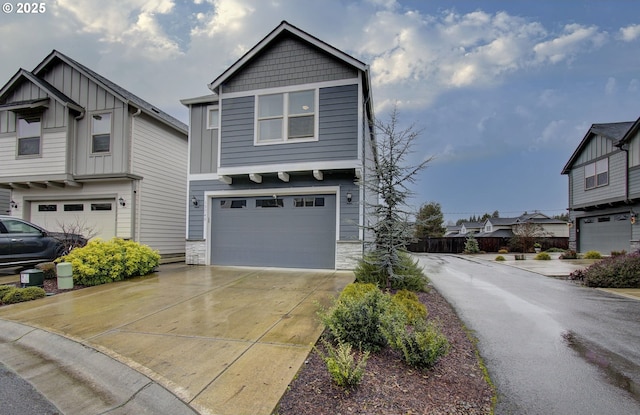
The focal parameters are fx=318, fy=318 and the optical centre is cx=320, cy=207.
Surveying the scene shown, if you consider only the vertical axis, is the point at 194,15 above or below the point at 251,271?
above

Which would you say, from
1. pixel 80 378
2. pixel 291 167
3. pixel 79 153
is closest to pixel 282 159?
pixel 291 167

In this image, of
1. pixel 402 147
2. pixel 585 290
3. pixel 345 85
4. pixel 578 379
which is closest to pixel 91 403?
pixel 578 379

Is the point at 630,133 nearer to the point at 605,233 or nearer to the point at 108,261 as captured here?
the point at 605,233

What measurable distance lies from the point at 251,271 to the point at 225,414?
7330 mm

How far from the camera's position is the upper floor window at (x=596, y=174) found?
1817 centimetres

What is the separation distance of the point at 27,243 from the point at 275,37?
30.6 ft

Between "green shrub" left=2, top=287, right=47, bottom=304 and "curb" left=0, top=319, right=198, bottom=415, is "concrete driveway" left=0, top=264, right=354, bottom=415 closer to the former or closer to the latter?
"curb" left=0, top=319, right=198, bottom=415

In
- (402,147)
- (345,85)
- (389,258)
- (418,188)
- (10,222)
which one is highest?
(345,85)

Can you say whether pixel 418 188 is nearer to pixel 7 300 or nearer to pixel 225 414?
pixel 225 414

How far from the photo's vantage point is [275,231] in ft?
34.3

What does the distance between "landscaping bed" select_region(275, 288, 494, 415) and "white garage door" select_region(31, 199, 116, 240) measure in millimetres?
11368

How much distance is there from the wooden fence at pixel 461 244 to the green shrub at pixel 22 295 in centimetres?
2618

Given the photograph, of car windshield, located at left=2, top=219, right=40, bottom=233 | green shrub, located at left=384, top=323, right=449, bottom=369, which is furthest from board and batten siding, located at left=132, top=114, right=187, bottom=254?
green shrub, located at left=384, top=323, right=449, bottom=369

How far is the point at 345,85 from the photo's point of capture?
31.5 ft
